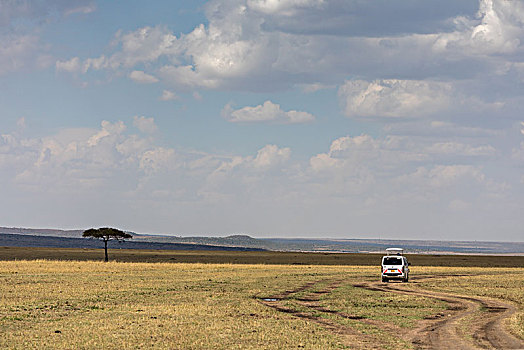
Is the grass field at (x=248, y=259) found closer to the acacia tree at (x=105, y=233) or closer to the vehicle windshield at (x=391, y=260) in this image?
the acacia tree at (x=105, y=233)

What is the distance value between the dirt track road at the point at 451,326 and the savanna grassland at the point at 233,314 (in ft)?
0.17

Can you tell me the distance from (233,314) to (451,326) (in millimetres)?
8543

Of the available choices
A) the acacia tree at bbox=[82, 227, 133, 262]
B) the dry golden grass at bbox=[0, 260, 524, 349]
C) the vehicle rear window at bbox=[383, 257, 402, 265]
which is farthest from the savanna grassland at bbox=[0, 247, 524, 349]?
the acacia tree at bbox=[82, 227, 133, 262]

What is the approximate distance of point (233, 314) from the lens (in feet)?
93.8

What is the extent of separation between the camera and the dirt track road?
2106 cm

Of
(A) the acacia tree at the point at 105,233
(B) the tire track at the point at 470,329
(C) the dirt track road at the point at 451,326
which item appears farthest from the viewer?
(A) the acacia tree at the point at 105,233

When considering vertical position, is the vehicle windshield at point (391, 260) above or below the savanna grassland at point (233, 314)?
above

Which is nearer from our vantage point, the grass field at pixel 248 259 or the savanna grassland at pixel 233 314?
the savanna grassland at pixel 233 314

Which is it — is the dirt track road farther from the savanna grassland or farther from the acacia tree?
the acacia tree

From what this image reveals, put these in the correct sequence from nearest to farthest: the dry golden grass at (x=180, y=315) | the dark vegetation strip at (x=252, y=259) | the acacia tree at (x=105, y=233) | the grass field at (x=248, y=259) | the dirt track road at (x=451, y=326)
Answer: the dirt track road at (x=451, y=326)
the dry golden grass at (x=180, y=315)
the acacia tree at (x=105, y=233)
the grass field at (x=248, y=259)
the dark vegetation strip at (x=252, y=259)

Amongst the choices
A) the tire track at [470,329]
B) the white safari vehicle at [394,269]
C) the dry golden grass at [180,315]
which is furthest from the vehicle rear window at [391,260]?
the tire track at [470,329]

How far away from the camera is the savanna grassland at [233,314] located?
21438 millimetres

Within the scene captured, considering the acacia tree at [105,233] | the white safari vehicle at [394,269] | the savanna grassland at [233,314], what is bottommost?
the savanna grassland at [233,314]

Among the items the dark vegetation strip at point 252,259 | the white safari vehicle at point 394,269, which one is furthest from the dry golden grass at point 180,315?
the dark vegetation strip at point 252,259
